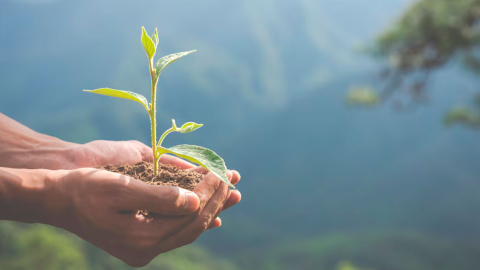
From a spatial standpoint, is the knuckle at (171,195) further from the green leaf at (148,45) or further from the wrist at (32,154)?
the wrist at (32,154)

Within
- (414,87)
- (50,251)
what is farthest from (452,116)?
(50,251)

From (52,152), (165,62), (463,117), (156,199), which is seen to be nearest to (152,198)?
(156,199)

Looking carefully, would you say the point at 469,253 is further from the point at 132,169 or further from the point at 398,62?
the point at 132,169

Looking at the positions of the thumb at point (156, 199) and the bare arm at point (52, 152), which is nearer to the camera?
the thumb at point (156, 199)

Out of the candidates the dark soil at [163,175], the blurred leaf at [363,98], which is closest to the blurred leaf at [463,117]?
the blurred leaf at [363,98]

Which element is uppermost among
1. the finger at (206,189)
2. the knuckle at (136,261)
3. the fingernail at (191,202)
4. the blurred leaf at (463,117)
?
the blurred leaf at (463,117)

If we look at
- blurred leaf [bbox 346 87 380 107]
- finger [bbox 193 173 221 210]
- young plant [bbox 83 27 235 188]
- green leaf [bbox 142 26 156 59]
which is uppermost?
blurred leaf [bbox 346 87 380 107]

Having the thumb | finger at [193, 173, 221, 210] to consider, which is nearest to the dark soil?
finger at [193, 173, 221, 210]

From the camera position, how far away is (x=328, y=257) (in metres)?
10.3

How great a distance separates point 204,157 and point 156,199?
0.17 meters

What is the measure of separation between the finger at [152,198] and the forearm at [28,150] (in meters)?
0.49

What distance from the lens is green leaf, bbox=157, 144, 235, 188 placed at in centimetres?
87

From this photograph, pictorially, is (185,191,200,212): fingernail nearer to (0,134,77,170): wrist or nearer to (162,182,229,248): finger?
(162,182,229,248): finger

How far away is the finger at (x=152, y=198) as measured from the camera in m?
0.84
